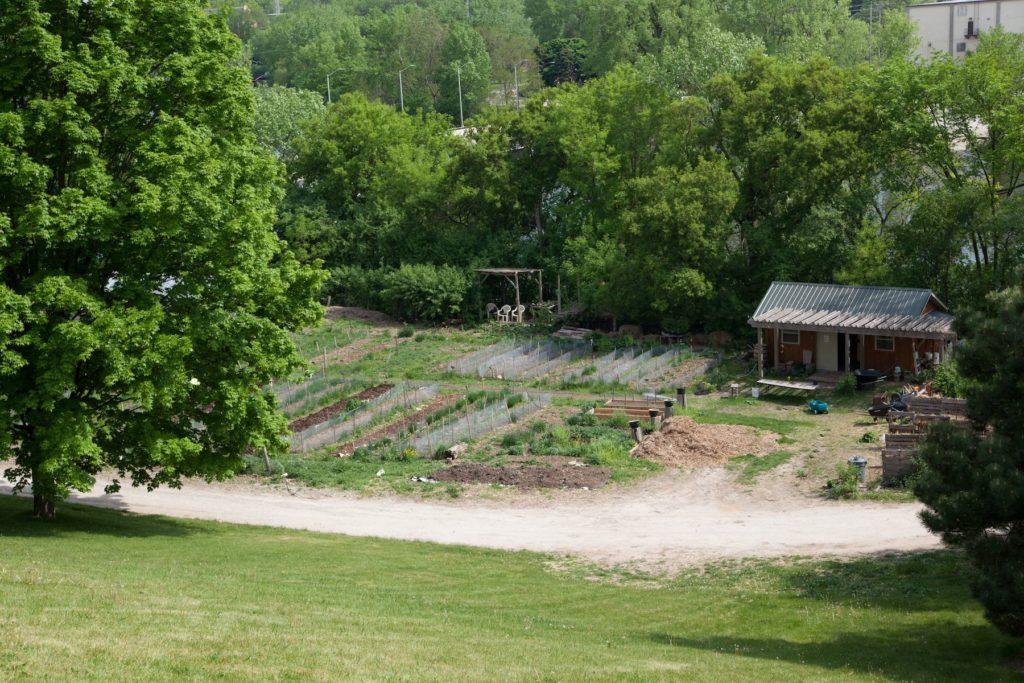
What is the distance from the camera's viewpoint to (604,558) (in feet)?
89.1

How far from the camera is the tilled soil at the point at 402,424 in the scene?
38544 mm

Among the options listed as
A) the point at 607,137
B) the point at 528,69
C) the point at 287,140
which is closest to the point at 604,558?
the point at 607,137

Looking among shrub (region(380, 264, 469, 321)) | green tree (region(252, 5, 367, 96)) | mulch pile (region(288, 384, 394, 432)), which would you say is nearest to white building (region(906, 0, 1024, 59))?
green tree (region(252, 5, 367, 96))

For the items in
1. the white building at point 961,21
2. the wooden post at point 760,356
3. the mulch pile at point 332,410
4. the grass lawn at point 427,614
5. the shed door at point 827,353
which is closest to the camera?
the grass lawn at point 427,614

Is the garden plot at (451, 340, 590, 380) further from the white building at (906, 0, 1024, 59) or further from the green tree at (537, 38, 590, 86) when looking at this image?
the green tree at (537, 38, 590, 86)

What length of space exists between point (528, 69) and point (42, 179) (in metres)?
114

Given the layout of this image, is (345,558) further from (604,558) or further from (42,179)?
(42,179)

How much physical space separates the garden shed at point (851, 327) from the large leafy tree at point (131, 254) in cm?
2385

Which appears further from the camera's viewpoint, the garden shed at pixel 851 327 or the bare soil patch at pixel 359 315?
the bare soil patch at pixel 359 315

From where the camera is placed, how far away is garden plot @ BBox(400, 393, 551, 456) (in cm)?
3788

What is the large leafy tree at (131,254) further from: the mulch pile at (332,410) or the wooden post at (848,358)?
the wooden post at (848,358)

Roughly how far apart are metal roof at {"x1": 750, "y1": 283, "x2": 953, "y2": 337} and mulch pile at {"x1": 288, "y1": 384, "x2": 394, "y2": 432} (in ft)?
47.7

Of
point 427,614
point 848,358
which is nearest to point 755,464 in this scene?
point 848,358

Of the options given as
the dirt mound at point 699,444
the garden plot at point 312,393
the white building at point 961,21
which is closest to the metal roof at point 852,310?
the dirt mound at point 699,444
